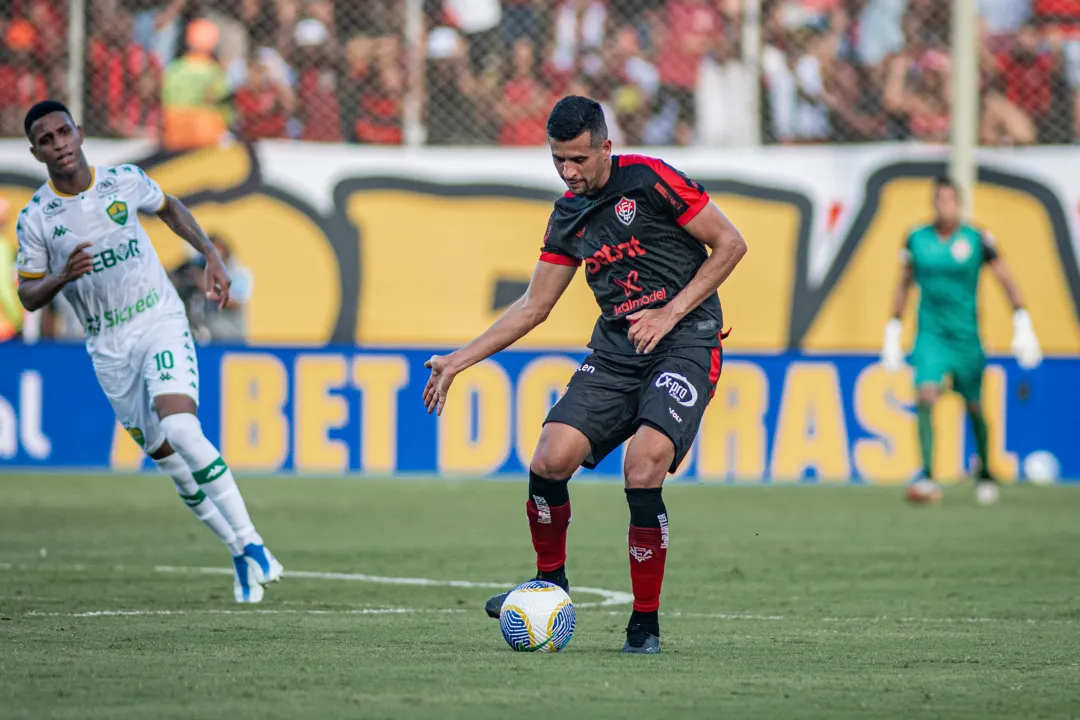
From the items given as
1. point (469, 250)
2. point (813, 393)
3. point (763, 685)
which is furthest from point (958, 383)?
point (763, 685)

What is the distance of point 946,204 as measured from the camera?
1480 cm

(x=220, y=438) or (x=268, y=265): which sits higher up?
(x=268, y=265)

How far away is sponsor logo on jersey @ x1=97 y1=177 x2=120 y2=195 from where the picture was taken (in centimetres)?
909

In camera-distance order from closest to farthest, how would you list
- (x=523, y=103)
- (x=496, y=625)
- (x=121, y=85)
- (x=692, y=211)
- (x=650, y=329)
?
(x=650, y=329), (x=692, y=211), (x=496, y=625), (x=121, y=85), (x=523, y=103)

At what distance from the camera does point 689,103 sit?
19.9m

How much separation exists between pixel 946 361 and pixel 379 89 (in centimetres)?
766

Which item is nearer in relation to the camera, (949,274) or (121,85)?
(949,274)

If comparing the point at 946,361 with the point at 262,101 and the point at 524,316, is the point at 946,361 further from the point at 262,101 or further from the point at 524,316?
the point at 262,101

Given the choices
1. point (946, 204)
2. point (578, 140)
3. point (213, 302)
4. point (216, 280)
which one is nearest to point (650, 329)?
point (578, 140)

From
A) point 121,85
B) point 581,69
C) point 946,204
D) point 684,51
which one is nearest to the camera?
point 946,204

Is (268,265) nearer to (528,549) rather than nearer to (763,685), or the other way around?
(528,549)

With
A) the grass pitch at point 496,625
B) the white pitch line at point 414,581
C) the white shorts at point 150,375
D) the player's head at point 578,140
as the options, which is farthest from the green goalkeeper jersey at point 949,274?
the player's head at point 578,140

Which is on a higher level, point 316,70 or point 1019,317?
point 316,70

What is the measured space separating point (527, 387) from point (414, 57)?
4.35 meters
